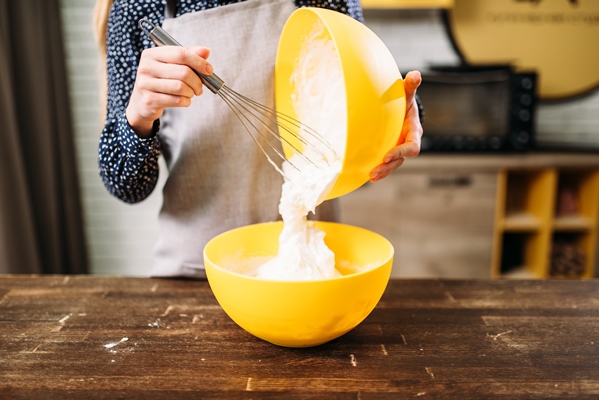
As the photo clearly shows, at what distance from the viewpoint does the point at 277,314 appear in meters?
0.57

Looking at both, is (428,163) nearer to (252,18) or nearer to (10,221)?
(252,18)

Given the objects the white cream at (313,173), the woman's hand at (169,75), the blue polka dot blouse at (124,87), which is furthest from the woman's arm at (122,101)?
the white cream at (313,173)

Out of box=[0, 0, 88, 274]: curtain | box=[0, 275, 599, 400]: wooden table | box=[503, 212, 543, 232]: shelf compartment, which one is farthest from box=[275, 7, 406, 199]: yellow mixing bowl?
box=[503, 212, 543, 232]: shelf compartment

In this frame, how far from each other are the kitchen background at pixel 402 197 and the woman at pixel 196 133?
3.46 feet

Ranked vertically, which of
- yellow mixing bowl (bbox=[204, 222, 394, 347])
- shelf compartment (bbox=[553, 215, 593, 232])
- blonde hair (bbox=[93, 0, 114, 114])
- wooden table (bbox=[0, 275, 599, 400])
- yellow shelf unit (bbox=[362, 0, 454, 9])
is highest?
yellow shelf unit (bbox=[362, 0, 454, 9])

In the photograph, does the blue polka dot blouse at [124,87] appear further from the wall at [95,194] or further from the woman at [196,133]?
the wall at [95,194]

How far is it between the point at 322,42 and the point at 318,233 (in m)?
0.30

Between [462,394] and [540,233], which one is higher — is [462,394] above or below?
above

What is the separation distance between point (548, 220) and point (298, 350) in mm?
1692

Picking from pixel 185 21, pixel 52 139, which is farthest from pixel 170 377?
pixel 52 139

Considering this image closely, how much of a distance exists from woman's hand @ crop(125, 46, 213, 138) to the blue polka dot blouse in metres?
0.18

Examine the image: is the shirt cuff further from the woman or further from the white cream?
the white cream

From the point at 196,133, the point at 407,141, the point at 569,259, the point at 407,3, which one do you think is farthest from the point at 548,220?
the point at 196,133

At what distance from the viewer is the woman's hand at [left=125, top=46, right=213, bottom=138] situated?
2.02 ft
